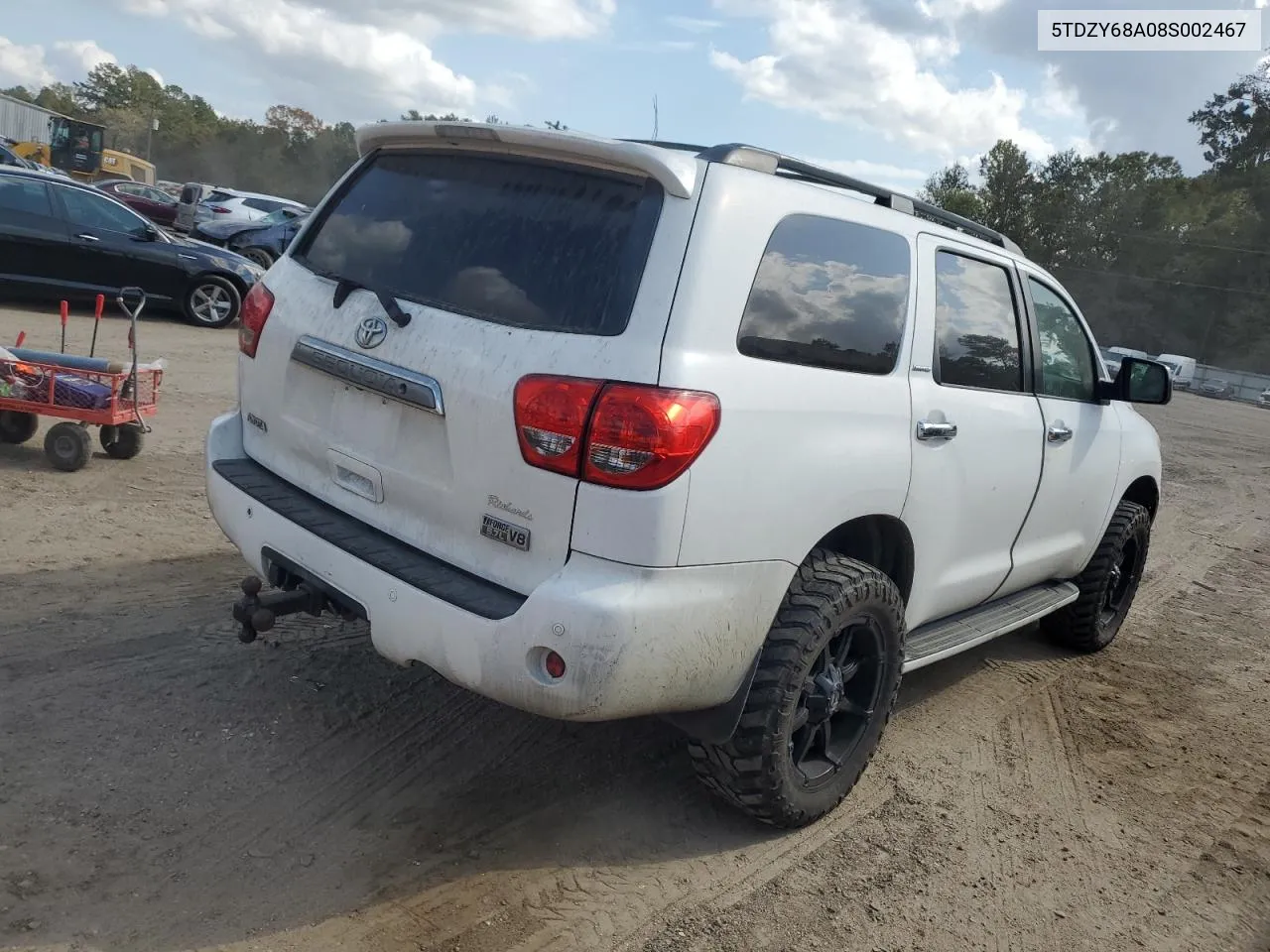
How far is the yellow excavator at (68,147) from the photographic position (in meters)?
40.8

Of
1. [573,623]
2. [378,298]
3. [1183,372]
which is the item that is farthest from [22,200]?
[1183,372]

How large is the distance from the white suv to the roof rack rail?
0.05 ft

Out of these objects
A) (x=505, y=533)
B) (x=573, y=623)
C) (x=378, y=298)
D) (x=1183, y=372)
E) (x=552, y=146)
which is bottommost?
(x=573, y=623)

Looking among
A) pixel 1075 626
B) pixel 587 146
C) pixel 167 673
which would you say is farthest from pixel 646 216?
pixel 1075 626

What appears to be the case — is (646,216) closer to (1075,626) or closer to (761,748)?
(761,748)

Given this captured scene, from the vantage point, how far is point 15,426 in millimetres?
6621

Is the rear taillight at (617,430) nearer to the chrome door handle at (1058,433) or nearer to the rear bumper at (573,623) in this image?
the rear bumper at (573,623)

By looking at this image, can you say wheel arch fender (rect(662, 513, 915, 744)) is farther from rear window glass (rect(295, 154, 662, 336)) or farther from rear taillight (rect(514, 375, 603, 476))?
rear window glass (rect(295, 154, 662, 336))

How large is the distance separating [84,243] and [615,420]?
37.3 ft

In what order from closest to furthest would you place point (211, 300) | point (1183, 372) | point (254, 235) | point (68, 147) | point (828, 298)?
point (828, 298) < point (211, 300) < point (254, 235) < point (68, 147) < point (1183, 372)

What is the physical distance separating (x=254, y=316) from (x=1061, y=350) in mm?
3318

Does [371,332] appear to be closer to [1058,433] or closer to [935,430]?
[935,430]

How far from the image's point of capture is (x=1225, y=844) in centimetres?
368

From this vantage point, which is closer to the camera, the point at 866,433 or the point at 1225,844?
the point at 866,433
